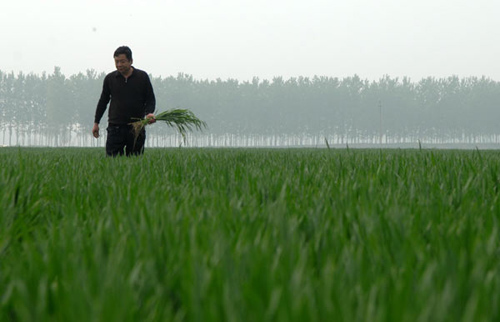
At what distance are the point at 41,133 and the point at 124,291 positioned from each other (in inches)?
4539

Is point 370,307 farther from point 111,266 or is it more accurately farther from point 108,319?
point 111,266

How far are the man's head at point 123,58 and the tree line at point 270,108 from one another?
96575 millimetres

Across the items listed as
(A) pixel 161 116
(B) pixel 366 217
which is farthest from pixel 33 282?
(A) pixel 161 116

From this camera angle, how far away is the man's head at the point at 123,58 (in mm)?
7086

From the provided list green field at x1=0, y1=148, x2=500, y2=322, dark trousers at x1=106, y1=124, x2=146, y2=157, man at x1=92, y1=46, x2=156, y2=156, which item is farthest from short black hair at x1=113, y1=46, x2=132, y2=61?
green field at x1=0, y1=148, x2=500, y2=322

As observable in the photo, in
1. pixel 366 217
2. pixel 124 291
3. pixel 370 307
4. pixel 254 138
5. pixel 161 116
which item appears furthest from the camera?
pixel 254 138

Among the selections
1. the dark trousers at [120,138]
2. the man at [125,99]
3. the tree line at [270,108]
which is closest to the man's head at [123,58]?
the man at [125,99]

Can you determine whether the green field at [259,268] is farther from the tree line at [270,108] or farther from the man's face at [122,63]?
the tree line at [270,108]

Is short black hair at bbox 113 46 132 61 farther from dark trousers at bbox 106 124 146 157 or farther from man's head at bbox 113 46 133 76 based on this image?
dark trousers at bbox 106 124 146 157

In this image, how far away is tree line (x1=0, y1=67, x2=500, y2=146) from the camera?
105 meters

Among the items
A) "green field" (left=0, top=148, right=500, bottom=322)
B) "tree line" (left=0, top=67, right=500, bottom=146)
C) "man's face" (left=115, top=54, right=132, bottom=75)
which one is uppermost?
"tree line" (left=0, top=67, right=500, bottom=146)

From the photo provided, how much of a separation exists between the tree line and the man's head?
9657 centimetres

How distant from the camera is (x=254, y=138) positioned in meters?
114

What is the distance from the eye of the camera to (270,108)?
11438 cm
